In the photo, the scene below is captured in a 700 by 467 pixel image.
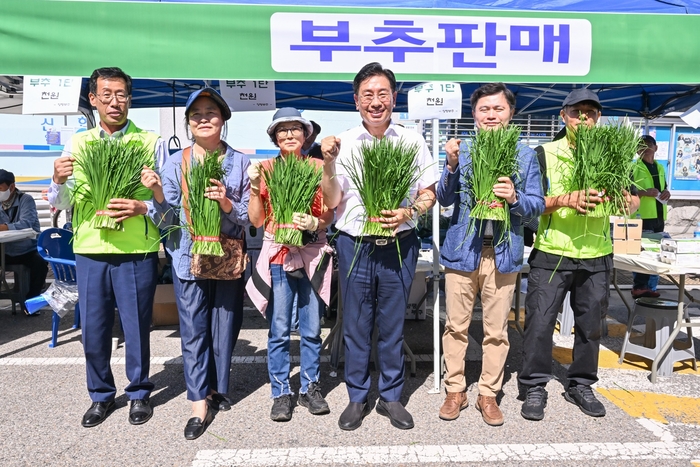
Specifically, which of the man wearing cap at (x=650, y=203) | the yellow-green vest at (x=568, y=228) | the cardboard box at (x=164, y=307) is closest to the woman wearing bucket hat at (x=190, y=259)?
the yellow-green vest at (x=568, y=228)

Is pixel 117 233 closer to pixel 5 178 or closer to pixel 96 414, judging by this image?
pixel 96 414

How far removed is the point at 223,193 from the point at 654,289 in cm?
570

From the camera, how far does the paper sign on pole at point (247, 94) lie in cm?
452

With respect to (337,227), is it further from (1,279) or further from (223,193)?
(1,279)

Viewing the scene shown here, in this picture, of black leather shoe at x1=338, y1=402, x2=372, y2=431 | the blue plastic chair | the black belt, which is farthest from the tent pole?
the blue plastic chair

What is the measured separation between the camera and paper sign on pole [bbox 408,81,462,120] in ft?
10.6

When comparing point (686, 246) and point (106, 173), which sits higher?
point (106, 173)

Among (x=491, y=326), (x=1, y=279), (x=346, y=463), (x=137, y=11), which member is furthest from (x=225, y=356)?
(x=1, y=279)

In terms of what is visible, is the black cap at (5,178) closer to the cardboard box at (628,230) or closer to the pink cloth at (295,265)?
the pink cloth at (295,265)

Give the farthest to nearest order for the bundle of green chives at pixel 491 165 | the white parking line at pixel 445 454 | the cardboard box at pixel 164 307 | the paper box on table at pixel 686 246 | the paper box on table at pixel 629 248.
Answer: the cardboard box at pixel 164 307
the paper box on table at pixel 629 248
the paper box on table at pixel 686 246
the bundle of green chives at pixel 491 165
the white parking line at pixel 445 454

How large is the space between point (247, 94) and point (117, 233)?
215 cm

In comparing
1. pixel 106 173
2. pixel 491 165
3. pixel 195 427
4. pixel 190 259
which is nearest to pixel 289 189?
pixel 190 259

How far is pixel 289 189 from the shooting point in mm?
2705

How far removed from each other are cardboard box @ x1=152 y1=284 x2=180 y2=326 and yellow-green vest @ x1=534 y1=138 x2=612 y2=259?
3.49 meters
